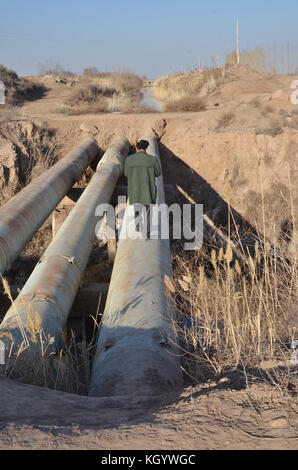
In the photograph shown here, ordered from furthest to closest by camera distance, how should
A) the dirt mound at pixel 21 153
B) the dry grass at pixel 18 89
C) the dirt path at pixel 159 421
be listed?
the dry grass at pixel 18 89 < the dirt mound at pixel 21 153 < the dirt path at pixel 159 421

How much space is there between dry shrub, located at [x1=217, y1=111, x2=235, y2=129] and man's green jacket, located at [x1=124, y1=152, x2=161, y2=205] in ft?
20.3

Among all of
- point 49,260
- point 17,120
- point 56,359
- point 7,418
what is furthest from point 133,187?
point 17,120

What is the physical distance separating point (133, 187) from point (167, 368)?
3.58 m

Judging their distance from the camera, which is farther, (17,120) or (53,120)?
(53,120)

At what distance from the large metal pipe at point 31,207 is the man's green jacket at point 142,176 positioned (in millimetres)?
1506

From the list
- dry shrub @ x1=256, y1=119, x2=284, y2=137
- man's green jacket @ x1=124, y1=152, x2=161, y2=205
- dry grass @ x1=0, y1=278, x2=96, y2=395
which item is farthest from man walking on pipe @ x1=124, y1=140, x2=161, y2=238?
dry shrub @ x1=256, y1=119, x2=284, y2=137

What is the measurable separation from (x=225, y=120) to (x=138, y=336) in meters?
9.77

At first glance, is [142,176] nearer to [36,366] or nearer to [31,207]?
[31,207]

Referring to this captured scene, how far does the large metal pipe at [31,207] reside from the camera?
6.11 metres

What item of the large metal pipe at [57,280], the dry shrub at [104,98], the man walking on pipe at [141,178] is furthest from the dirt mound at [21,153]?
the man walking on pipe at [141,178]

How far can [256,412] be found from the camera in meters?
2.44

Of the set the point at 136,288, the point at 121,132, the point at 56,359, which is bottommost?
the point at 56,359

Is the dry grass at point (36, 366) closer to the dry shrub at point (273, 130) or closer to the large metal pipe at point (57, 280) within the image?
the large metal pipe at point (57, 280)

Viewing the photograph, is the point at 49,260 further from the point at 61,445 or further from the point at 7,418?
the point at 61,445
